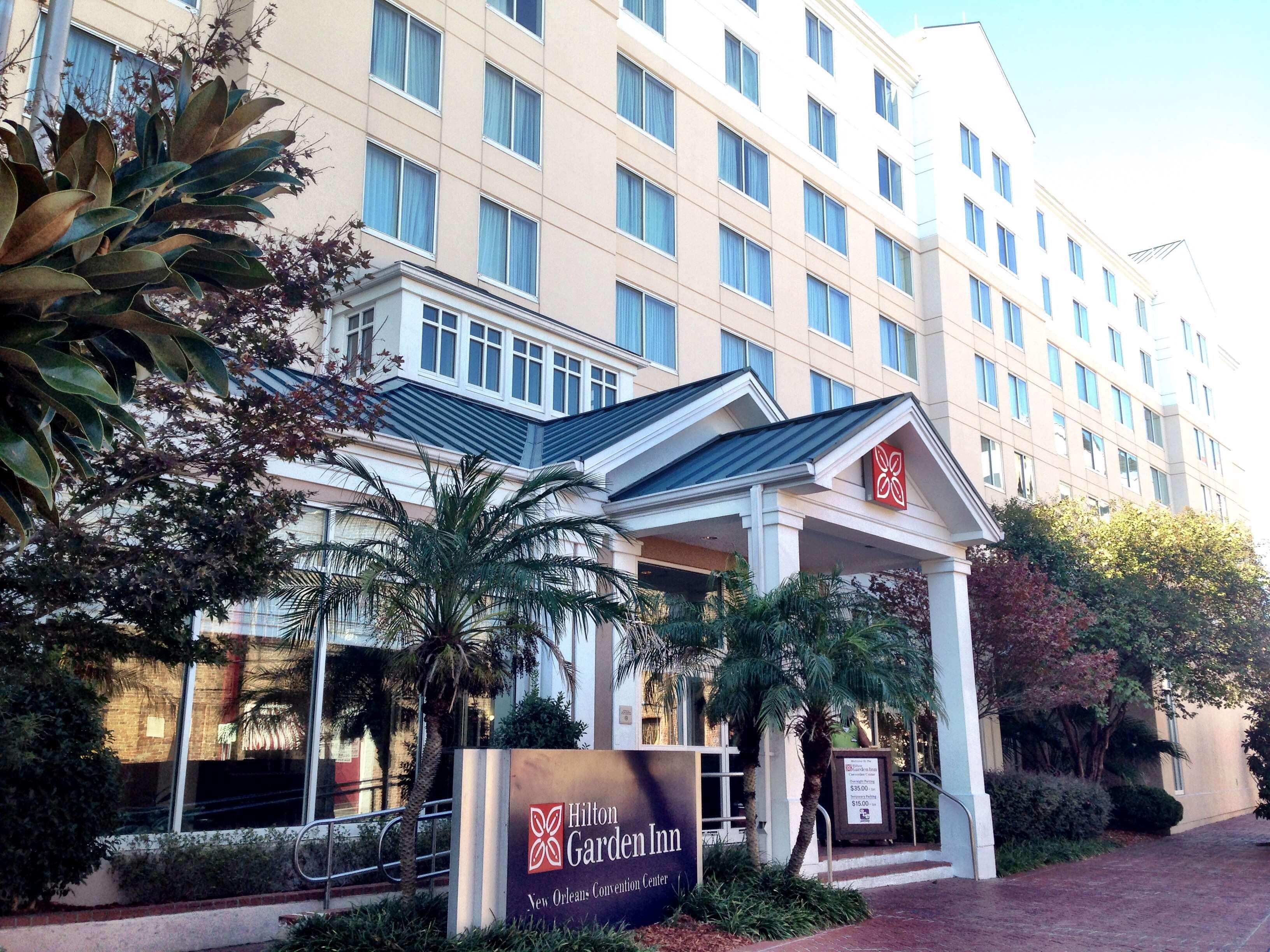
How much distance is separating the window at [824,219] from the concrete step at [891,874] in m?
18.1

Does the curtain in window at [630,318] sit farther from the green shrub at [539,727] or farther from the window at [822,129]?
the green shrub at [539,727]

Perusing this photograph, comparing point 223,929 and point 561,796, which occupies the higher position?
point 561,796

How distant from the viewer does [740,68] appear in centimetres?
2866

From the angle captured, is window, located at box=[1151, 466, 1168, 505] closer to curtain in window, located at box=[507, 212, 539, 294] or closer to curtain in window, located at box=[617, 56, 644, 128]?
curtain in window, located at box=[617, 56, 644, 128]

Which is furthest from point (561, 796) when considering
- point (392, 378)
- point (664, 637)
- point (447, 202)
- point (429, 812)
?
point (447, 202)

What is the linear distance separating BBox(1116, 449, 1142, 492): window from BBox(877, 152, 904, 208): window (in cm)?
1626

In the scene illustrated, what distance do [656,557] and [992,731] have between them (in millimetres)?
14296

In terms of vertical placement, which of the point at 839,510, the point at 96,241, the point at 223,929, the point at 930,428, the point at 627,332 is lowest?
the point at 223,929

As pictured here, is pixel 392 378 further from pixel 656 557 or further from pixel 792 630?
pixel 792 630

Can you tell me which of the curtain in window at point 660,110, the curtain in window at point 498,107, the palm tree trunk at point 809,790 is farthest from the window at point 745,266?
the palm tree trunk at point 809,790

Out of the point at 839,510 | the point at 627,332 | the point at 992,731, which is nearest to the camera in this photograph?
the point at 839,510

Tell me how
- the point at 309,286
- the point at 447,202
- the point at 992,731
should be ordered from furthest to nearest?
1. the point at 992,731
2. the point at 447,202
3. the point at 309,286

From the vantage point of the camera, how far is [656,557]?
55.3ft

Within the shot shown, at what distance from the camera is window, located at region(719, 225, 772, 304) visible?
1059 inches
